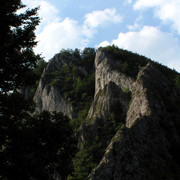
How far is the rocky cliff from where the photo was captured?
1595cm

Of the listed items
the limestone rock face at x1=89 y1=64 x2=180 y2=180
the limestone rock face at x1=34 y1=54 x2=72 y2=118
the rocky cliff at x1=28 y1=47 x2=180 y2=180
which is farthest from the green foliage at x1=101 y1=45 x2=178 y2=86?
the limestone rock face at x1=89 y1=64 x2=180 y2=180

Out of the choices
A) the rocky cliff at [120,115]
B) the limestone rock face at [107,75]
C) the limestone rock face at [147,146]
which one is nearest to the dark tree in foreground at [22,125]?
the rocky cliff at [120,115]

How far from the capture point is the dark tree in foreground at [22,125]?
25.7 feet

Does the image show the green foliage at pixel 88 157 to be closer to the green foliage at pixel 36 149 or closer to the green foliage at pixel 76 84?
the green foliage at pixel 76 84

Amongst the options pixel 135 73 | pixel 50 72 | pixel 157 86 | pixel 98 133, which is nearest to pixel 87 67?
pixel 50 72

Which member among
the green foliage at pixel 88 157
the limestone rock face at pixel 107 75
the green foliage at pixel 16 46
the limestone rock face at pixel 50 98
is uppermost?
the limestone rock face at pixel 107 75

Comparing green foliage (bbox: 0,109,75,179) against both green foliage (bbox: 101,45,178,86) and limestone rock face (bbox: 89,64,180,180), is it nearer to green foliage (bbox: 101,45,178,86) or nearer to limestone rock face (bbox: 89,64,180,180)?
limestone rock face (bbox: 89,64,180,180)

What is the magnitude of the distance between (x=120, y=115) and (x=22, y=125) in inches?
1130

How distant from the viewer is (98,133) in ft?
114

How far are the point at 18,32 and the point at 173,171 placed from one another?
16.1 meters

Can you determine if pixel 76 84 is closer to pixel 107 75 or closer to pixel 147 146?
pixel 107 75

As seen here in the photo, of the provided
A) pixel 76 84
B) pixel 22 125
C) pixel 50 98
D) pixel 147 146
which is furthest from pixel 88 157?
pixel 76 84

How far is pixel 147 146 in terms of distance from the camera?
17500mm

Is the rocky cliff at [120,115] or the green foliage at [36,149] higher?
the rocky cliff at [120,115]
